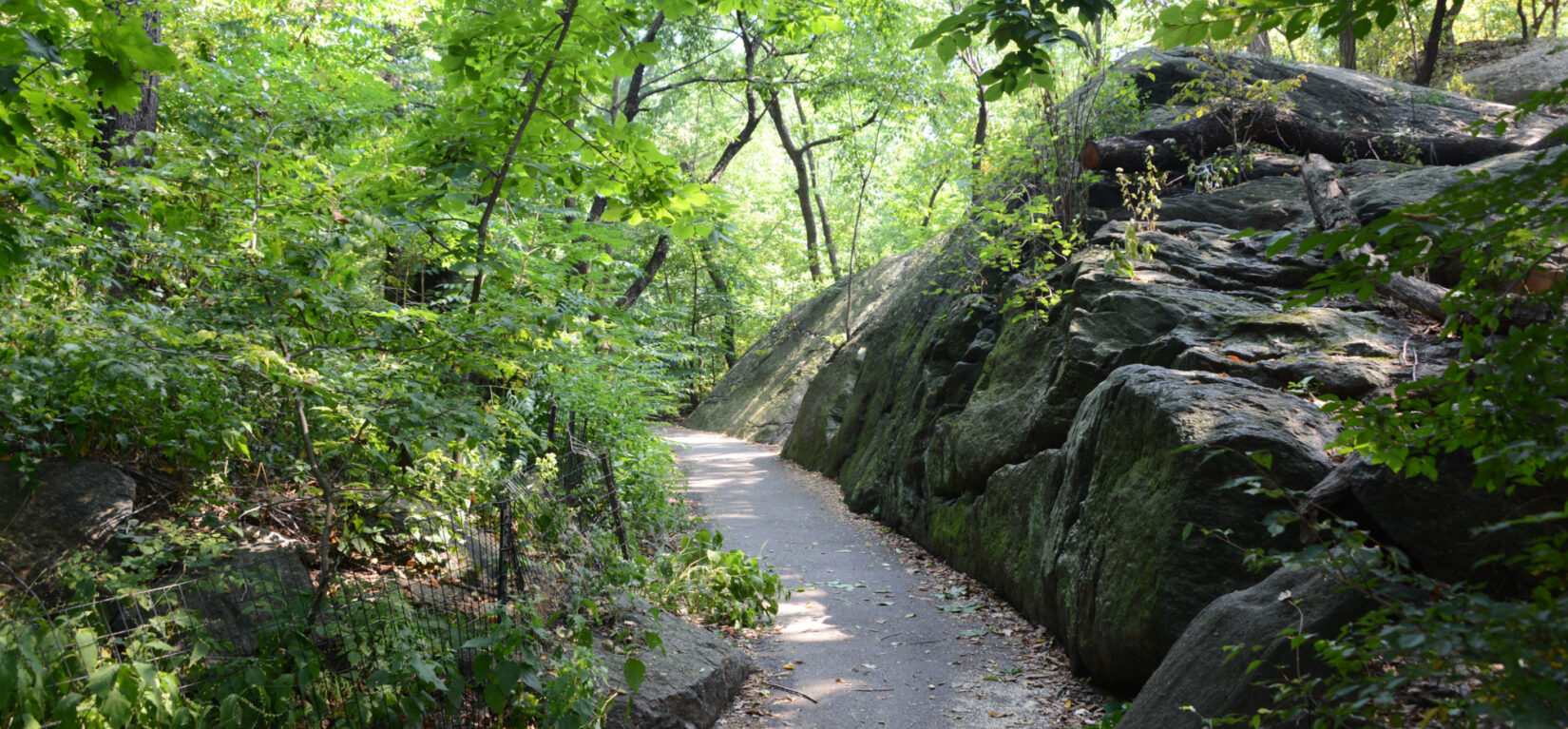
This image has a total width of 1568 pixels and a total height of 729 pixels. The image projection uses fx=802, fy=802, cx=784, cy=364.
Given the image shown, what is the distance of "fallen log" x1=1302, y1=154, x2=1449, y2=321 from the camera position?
5.70 meters

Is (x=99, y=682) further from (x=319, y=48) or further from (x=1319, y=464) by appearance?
(x=319, y=48)

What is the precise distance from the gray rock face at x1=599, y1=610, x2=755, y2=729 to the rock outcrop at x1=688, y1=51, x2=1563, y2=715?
223 centimetres

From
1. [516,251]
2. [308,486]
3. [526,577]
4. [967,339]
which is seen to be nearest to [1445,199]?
[526,577]

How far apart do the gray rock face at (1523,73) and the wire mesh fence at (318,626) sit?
56.8 feet

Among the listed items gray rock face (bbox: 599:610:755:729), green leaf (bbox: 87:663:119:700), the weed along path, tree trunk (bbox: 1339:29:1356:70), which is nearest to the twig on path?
the weed along path

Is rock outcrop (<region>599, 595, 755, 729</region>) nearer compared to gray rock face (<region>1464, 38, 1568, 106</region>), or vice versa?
rock outcrop (<region>599, 595, 755, 729</region>)

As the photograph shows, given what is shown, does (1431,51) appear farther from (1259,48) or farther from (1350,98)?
(1350,98)

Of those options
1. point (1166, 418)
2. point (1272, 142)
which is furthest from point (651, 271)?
point (1166, 418)

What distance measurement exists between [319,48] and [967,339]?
866cm

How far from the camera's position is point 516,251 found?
586 centimetres

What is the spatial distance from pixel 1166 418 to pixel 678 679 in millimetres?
3184

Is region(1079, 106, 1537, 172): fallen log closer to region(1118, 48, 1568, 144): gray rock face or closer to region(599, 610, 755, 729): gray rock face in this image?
region(1118, 48, 1568, 144): gray rock face

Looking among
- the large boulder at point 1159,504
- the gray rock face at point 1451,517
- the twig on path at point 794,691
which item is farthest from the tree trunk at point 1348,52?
the twig on path at point 794,691

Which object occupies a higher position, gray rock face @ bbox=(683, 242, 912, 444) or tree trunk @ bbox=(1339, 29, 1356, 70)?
tree trunk @ bbox=(1339, 29, 1356, 70)
